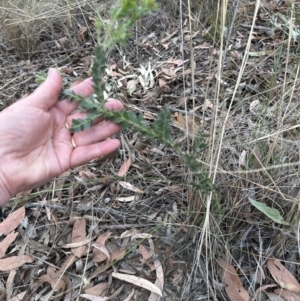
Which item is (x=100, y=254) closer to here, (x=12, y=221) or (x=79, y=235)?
(x=79, y=235)

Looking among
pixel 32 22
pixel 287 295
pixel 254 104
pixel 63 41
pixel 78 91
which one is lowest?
pixel 287 295

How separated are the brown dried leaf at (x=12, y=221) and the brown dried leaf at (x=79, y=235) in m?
0.22

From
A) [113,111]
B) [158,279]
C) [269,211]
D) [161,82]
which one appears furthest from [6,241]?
[161,82]

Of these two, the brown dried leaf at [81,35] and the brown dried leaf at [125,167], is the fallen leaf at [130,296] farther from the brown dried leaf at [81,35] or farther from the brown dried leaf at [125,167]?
the brown dried leaf at [81,35]

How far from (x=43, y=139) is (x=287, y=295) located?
0.89m

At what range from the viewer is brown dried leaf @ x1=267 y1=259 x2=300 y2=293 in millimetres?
1247

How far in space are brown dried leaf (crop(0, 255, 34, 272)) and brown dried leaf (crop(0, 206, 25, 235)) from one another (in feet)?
0.39

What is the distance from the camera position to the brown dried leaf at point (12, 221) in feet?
5.00

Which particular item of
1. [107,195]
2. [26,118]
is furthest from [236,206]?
[26,118]

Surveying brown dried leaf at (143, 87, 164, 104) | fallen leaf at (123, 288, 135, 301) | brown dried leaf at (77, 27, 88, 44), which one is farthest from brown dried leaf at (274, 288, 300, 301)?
brown dried leaf at (77, 27, 88, 44)

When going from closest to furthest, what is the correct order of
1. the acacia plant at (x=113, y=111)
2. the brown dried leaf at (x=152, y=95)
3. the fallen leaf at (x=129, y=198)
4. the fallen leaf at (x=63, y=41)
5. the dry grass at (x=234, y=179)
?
1. the acacia plant at (x=113, y=111)
2. the dry grass at (x=234, y=179)
3. the fallen leaf at (x=129, y=198)
4. the brown dried leaf at (x=152, y=95)
5. the fallen leaf at (x=63, y=41)

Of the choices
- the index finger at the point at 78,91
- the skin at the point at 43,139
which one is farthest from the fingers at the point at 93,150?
the index finger at the point at 78,91

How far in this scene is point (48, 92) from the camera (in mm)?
1127

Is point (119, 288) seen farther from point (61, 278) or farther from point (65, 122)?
point (65, 122)
